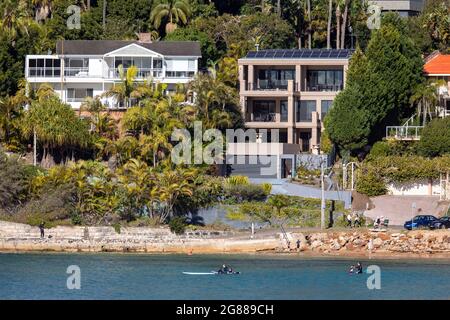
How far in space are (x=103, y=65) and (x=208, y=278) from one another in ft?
105

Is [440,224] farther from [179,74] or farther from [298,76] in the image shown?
[179,74]

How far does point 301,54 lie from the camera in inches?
4400

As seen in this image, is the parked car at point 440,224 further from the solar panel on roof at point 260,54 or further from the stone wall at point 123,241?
the solar panel on roof at point 260,54

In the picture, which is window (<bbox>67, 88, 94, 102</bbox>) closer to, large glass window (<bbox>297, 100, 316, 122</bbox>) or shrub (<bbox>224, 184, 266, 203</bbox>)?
large glass window (<bbox>297, 100, 316, 122</bbox>)

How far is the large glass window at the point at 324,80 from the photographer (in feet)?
367

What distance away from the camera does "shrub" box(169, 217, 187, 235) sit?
95.1m

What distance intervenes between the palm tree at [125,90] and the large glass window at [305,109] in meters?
11.6

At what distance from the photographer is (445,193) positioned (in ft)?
327

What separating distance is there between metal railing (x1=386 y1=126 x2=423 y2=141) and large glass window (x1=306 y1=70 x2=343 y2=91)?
788 centimetres

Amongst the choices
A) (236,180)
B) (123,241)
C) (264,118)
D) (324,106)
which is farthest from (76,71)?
(123,241)


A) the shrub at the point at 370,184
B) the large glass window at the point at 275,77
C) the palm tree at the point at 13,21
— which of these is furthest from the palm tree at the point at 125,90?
the shrub at the point at 370,184

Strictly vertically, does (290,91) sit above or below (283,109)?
above
